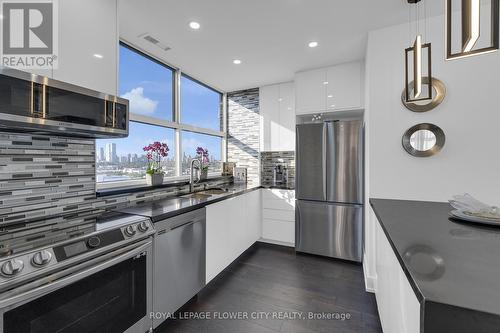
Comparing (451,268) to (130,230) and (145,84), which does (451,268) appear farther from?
(145,84)

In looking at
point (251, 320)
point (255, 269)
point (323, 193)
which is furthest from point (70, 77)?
point (323, 193)

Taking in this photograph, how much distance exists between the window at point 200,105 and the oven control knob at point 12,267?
254 cm

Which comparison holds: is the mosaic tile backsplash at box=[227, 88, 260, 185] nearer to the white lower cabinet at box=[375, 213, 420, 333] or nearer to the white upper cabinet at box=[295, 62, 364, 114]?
the white upper cabinet at box=[295, 62, 364, 114]

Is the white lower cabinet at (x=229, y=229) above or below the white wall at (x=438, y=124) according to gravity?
below

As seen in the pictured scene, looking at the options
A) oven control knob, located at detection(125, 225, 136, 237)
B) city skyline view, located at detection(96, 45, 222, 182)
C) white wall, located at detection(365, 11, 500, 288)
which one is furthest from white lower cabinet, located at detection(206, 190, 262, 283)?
white wall, located at detection(365, 11, 500, 288)

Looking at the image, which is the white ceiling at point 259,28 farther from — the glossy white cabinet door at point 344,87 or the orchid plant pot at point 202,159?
the orchid plant pot at point 202,159

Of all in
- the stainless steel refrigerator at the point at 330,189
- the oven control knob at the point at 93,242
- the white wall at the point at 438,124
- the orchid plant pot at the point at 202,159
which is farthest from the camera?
the orchid plant pot at the point at 202,159

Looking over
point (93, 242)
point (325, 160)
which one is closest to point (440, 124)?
point (325, 160)

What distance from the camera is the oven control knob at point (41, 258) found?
1020 millimetres

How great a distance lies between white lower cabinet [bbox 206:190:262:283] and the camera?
2317 mm

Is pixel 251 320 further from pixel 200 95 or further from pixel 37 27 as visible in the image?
pixel 200 95

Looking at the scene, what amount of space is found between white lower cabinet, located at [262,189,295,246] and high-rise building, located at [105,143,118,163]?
82.5 inches

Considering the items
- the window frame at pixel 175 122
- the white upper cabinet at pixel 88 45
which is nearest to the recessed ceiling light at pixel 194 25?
the white upper cabinet at pixel 88 45

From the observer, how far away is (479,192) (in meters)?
2.01
